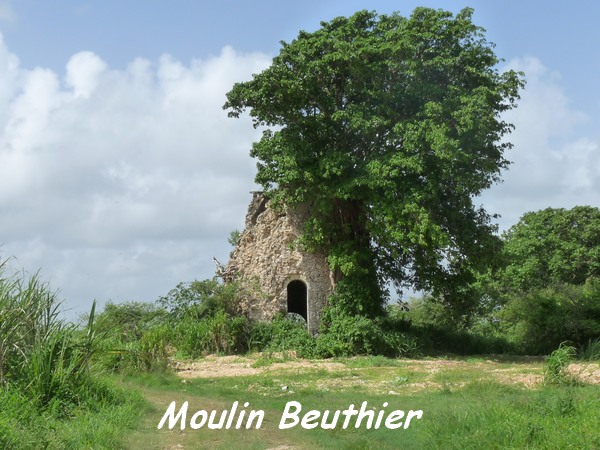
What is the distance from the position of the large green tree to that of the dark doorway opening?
5386mm

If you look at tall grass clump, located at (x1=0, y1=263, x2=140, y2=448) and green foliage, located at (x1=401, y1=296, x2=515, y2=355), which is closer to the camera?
tall grass clump, located at (x1=0, y1=263, x2=140, y2=448)

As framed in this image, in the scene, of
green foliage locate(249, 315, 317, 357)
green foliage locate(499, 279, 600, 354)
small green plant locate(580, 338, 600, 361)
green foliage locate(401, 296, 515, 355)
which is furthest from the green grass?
green foliage locate(499, 279, 600, 354)

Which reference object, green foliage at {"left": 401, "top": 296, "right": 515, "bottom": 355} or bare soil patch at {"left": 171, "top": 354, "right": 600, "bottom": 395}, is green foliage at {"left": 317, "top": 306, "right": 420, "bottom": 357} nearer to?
green foliage at {"left": 401, "top": 296, "right": 515, "bottom": 355}

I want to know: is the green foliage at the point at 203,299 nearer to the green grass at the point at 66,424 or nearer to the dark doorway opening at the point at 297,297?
the dark doorway opening at the point at 297,297

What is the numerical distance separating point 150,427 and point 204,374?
7.40 meters

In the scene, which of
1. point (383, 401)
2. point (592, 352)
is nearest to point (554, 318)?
point (592, 352)

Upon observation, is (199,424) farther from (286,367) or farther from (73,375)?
(286,367)

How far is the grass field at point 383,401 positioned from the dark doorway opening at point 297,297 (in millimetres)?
8490

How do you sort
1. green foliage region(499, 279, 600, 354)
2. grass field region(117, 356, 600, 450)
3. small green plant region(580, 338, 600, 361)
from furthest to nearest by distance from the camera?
1. green foliage region(499, 279, 600, 354)
2. small green plant region(580, 338, 600, 361)
3. grass field region(117, 356, 600, 450)

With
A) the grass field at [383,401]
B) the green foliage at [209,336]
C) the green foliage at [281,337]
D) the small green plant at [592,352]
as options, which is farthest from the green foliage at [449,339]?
the green foliage at [209,336]

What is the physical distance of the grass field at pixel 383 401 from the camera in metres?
8.63

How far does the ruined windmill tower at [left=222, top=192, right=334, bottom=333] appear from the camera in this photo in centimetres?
2444

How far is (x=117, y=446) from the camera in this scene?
9000 millimetres

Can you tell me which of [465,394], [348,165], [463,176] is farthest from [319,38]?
[465,394]
